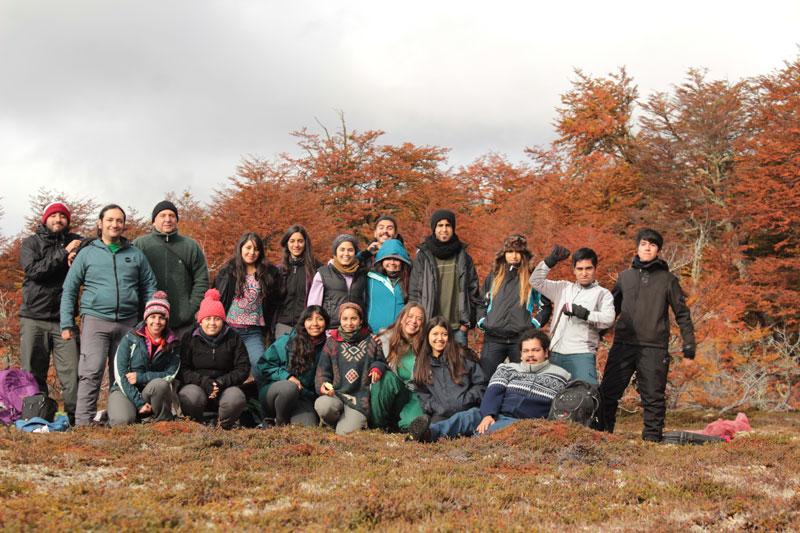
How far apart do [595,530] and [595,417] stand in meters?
3.30

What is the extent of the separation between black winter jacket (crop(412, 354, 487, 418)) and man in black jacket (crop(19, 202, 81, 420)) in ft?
11.3

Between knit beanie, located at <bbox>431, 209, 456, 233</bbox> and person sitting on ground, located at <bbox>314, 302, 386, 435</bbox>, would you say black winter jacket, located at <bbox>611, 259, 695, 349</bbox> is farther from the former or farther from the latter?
person sitting on ground, located at <bbox>314, 302, 386, 435</bbox>

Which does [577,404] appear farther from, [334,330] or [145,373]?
[145,373]

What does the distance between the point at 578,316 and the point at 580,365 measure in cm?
51

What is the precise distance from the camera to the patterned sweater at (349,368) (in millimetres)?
8078

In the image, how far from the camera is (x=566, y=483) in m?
5.60

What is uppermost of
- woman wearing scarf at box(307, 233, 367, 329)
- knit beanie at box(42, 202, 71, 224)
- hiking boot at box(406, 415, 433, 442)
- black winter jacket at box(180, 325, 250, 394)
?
knit beanie at box(42, 202, 71, 224)

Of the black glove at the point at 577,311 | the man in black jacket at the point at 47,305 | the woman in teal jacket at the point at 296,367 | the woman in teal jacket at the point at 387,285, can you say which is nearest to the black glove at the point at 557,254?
the black glove at the point at 577,311

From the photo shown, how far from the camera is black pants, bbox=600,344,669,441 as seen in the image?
7.98 meters

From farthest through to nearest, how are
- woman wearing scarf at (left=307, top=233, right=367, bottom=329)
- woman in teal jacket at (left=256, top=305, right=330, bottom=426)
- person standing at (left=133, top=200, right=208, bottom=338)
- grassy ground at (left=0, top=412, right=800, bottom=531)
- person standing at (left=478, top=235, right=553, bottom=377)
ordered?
woman wearing scarf at (left=307, top=233, right=367, bottom=329)
person standing at (left=133, top=200, right=208, bottom=338)
person standing at (left=478, top=235, right=553, bottom=377)
woman in teal jacket at (left=256, top=305, right=330, bottom=426)
grassy ground at (left=0, top=412, right=800, bottom=531)

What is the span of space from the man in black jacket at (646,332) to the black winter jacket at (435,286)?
59.1 inches

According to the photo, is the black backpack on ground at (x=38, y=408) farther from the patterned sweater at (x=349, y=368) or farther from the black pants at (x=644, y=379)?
the black pants at (x=644, y=379)

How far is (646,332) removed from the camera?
8039 millimetres

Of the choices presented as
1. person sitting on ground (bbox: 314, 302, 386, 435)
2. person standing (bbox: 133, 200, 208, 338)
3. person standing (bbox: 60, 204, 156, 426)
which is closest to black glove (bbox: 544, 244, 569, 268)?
person sitting on ground (bbox: 314, 302, 386, 435)
